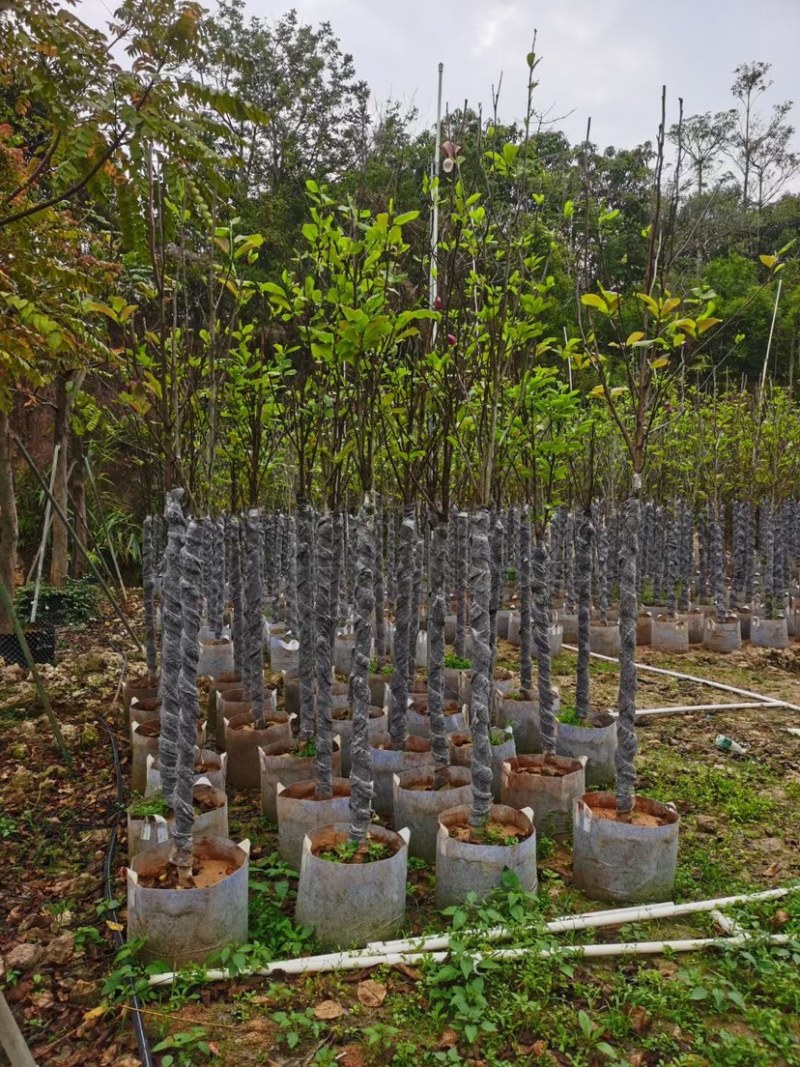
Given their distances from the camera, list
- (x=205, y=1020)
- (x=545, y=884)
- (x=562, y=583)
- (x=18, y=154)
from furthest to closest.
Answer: (x=562, y=583) < (x=18, y=154) < (x=545, y=884) < (x=205, y=1020)

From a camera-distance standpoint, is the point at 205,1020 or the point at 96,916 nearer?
the point at 205,1020

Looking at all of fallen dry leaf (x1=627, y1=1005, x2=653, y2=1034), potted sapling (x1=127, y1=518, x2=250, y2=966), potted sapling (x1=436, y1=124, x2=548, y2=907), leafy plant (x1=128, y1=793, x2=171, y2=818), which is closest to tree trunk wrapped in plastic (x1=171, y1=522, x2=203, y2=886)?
potted sapling (x1=127, y1=518, x2=250, y2=966)

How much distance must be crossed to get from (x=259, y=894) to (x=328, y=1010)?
1086 mm

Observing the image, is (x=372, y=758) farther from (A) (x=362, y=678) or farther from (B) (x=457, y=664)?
(B) (x=457, y=664)

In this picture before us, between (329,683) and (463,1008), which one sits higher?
(329,683)

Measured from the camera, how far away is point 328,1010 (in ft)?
10.5

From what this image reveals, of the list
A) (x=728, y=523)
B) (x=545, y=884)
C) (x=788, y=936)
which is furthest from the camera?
(x=728, y=523)

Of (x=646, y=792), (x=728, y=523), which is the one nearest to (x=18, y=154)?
(x=646, y=792)

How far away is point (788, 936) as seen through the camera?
3619mm

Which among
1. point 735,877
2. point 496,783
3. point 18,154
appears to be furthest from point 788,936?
point 18,154

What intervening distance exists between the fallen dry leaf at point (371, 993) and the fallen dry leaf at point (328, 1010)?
0.12 m

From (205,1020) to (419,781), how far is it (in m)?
2.12

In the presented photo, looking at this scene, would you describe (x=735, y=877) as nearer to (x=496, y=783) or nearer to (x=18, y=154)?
(x=496, y=783)

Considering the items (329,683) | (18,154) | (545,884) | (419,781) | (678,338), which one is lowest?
(545,884)
